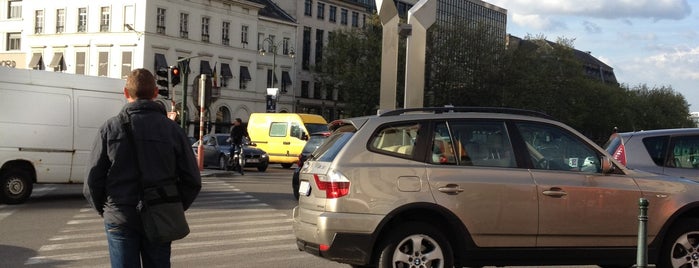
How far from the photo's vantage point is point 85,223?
38.6ft

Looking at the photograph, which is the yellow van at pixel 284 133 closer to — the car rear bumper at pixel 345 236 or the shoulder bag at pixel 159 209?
the car rear bumper at pixel 345 236

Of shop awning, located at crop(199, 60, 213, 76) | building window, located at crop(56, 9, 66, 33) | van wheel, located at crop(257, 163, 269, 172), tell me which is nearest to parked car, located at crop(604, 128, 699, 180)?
van wheel, located at crop(257, 163, 269, 172)

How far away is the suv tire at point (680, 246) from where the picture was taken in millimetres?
7195

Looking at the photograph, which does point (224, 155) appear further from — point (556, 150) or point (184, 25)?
point (184, 25)

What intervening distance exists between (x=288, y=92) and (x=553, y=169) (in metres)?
75.4

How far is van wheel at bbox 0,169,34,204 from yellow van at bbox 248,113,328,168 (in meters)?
17.8

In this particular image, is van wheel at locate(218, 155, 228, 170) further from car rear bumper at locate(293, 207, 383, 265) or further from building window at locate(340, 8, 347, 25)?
building window at locate(340, 8, 347, 25)

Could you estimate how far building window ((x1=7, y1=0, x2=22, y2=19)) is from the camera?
7988cm

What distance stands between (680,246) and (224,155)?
22305 millimetres

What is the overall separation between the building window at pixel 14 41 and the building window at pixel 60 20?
1104cm

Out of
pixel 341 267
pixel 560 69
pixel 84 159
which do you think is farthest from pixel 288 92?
pixel 341 267

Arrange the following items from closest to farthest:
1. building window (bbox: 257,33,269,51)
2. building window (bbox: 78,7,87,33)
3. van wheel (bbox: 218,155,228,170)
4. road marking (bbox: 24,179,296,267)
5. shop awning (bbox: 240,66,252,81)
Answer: road marking (bbox: 24,179,296,267), van wheel (bbox: 218,155,228,170), building window (bbox: 78,7,87,33), shop awning (bbox: 240,66,252,81), building window (bbox: 257,33,269,51)

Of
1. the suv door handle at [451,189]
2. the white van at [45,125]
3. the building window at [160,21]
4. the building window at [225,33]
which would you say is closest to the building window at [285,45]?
the building window at [225,33]

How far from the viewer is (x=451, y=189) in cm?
654
